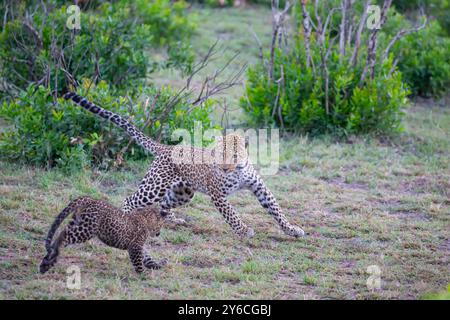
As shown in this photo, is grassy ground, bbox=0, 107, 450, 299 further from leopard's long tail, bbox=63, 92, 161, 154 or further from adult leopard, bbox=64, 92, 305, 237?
leopard's long tail, bbox=63, 92, 161, 154

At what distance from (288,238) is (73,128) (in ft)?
10.0

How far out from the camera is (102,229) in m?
6.53

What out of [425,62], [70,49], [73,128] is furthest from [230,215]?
[425,62]

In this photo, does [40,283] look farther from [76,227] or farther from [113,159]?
[113,159]

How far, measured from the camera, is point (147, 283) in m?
6.55

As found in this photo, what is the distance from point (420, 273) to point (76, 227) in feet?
10.1

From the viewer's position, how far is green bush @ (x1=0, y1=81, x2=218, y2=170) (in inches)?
364

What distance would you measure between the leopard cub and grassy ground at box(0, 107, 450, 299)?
21 cm

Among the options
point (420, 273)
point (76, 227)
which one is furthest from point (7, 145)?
point (420, 273)

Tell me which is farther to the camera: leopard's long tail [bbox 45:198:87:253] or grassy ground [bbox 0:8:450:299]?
grassy ground [bbox 0:8:450:299]

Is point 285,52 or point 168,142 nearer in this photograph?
point 168,142

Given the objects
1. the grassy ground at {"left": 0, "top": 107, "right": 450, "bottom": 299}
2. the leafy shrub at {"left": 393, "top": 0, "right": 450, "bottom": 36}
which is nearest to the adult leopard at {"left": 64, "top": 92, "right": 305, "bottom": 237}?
the grassy ground at {"left": 0, "top": 107, "right": 450, "bottom": 299}

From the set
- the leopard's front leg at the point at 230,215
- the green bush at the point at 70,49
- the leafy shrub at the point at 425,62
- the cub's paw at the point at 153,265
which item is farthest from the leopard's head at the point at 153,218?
the leafy shrub at the point at 425,62

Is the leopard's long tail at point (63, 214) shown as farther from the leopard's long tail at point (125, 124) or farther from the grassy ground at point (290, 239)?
the leopard's long tail at point (125, 124)
